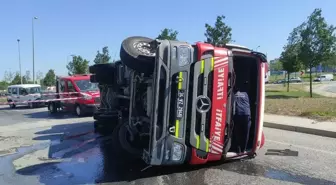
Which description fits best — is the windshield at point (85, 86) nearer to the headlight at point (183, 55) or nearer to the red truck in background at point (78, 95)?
the red truck in background at point (78, 95)

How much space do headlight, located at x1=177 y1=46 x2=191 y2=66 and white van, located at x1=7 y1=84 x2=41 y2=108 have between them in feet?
66.5

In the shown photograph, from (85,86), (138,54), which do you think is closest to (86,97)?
(85,86)

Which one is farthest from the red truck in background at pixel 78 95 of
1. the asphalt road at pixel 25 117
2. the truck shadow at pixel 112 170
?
the truck shadow at pixel 112 170

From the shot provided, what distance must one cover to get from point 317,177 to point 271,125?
5.21m

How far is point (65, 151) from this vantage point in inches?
288

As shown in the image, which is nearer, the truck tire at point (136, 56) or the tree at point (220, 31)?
the truck tire at point (136, 56)

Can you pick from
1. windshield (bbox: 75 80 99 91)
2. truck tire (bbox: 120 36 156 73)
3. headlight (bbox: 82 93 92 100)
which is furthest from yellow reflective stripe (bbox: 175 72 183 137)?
windshield (bbox: 75 80 99 91)

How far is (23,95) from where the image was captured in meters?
23.6

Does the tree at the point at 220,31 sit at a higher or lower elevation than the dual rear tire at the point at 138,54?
higher

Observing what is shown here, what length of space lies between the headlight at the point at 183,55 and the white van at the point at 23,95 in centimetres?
2026

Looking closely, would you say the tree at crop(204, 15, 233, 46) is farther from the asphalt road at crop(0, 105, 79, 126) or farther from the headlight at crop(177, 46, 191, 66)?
the headlight at crop(177, 46, 191, 66)

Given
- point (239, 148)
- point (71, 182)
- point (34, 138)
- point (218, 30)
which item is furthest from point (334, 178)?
point (218, 30)

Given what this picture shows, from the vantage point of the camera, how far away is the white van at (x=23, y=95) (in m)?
23.1

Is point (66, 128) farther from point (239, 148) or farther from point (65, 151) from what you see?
point (239, 148)
